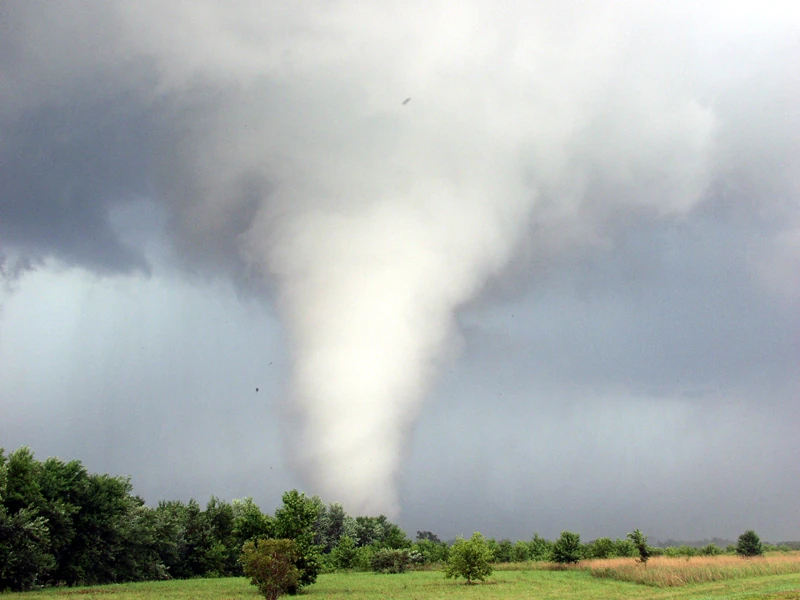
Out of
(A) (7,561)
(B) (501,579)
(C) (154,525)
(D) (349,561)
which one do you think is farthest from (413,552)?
(A) (7,561)

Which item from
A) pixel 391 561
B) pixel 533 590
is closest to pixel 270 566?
pixel 533 590

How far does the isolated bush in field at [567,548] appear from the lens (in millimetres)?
80312

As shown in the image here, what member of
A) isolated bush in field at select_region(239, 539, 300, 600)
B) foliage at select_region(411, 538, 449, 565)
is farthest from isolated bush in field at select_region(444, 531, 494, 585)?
foliage at select_region(411, 538, 449, 565)

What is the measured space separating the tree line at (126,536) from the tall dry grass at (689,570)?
18.2 feet

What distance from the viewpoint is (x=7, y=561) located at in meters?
44.2

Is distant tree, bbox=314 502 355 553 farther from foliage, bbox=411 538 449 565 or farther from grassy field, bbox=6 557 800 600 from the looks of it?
grassy field, bbox=6 557 800 600

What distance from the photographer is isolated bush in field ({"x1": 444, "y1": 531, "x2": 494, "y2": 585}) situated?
56.3 m

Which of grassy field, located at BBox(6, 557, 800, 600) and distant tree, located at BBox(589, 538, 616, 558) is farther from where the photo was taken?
distant tree, located at BBox(589, 538, 616, 558)

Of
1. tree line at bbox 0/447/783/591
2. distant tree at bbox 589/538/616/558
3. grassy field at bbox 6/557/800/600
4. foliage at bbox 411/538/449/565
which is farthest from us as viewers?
foliage at bbox 411/538/449/565

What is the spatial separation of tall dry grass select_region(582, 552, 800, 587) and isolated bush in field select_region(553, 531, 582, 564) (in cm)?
1270

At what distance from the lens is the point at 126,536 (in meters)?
62.5

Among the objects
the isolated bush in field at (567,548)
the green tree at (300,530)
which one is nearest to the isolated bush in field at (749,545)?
the isolated bush in field at (567,548)

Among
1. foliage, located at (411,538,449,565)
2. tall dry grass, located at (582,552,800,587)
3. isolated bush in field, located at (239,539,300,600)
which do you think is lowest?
tall dry grass, located at (582,552,800,587)

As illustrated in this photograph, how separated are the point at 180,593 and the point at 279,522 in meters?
9.70
